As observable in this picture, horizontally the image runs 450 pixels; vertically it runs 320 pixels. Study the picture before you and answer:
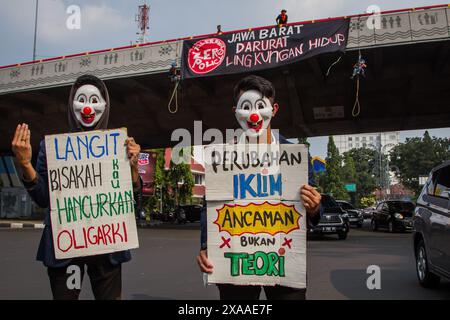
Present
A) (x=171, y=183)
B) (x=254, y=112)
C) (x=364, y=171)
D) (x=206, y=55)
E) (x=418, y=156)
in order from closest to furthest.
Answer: (x=254, y=112)
(x=206, y=55)
(x=171, y=183)
(x=418, y=156)
(x=364, y=171)

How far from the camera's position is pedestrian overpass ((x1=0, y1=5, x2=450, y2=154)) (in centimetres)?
1483

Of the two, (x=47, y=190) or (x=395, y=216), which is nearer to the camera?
(x=47, y=190)

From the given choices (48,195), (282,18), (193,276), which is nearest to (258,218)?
(48,195)

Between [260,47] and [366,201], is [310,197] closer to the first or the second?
[260,47]

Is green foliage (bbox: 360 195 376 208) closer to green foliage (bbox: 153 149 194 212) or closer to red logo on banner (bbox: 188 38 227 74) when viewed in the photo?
green foliage (bbox: 153 149 194 212)

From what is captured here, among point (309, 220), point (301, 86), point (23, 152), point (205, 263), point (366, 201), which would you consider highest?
point (301, 86)

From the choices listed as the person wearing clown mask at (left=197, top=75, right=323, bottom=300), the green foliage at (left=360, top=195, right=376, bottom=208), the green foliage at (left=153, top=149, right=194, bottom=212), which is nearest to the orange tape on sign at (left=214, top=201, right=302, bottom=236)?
the person wearing clown mask at (left=197, top=75, right=323, bottom=300)

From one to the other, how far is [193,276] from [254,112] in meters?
5.05

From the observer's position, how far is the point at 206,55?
16094 millimetres

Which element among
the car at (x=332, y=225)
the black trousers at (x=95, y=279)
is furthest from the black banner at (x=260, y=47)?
the black trousers at (x=95, y=279)

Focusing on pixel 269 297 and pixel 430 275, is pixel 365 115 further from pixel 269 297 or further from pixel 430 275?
pixel 269 297

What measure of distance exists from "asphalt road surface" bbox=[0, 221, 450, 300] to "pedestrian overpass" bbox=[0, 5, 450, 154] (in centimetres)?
624

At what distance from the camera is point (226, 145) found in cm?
289

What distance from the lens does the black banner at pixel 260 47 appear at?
47.2ft
